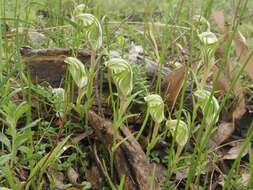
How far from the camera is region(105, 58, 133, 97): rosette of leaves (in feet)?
3.05

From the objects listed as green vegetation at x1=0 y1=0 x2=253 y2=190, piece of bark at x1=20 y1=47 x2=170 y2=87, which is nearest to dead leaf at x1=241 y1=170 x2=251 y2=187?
green vegetation at x1=0 y1=0 x2=253 y2=190

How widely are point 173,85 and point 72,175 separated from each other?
39 centimetres

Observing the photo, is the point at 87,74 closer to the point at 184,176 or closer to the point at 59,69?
the point at 59,69

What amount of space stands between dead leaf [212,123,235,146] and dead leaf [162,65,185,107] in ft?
0.47

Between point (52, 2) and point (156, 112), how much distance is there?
0.73m

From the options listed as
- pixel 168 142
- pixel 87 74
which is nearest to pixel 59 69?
pixel 87 74

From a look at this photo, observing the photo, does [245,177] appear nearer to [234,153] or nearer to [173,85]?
[234,153]

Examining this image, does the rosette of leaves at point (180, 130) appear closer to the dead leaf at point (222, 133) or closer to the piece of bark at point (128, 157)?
the piece of bark at point (128, 157)

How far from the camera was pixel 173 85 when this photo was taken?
1.24 metres

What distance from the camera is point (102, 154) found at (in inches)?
41.9

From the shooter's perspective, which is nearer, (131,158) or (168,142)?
(131,158)

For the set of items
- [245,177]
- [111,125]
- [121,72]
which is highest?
[121,72]

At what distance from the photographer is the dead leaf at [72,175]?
0.99 metres

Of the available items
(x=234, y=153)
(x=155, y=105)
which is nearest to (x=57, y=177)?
(x=155, y=105)
